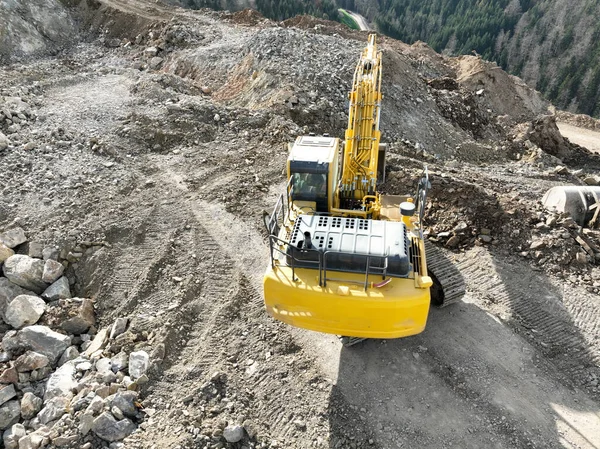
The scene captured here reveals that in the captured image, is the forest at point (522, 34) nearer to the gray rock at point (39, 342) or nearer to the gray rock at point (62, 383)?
the gray rock at point (39, 342)

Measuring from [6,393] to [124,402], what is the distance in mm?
2278

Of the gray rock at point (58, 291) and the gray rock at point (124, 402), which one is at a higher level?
the gray rock at point (124, 402)

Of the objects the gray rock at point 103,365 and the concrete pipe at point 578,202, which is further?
the concrete pipe at point 578,202

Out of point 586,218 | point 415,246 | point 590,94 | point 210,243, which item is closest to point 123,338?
point 210,243

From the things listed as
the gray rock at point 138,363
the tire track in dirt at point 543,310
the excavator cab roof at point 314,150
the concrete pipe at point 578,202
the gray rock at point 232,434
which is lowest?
the gray rock at point 138,363

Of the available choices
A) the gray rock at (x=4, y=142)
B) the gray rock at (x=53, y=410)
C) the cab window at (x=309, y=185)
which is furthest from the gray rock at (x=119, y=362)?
the gray rock at (x=4, y=142)

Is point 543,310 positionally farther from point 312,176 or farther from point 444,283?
point 312,176

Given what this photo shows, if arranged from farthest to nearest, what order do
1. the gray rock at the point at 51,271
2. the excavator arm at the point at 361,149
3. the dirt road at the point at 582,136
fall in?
the dirt road at the point at 582,136 < the gray rock at the point at 51,271 < the excavator arm at the point at 361,149

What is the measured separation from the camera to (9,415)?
23.9 ft

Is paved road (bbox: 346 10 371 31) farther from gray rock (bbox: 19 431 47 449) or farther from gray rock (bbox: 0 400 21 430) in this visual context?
gray rock (bbox: 19 431 47 449)

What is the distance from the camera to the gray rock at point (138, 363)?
7438mm

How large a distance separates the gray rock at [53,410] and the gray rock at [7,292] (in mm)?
2790

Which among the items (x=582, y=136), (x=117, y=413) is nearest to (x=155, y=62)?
(x=117, y=413)

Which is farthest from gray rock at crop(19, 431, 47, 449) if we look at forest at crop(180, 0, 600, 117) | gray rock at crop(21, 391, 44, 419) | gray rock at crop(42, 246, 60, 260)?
forest at crop(180, 0, 600, 117)
